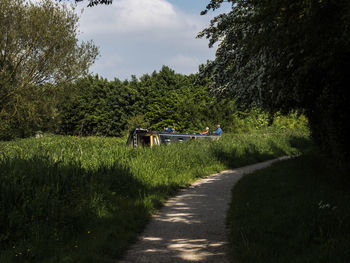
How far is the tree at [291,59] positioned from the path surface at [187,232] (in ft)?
9.58

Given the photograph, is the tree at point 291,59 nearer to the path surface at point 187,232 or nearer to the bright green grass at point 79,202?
the path surface at point 187,232

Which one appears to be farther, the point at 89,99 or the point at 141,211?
the point at 89,99

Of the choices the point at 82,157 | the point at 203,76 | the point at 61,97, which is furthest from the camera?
the point at 61,97

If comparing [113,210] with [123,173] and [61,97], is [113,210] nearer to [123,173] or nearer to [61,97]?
[123,173]

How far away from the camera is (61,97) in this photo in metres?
28.2

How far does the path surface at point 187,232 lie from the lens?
5391mm

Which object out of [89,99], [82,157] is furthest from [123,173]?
[89,99]

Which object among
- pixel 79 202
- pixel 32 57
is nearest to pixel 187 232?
pixel 79 202

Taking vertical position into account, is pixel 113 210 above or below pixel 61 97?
below

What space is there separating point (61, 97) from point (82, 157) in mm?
18175

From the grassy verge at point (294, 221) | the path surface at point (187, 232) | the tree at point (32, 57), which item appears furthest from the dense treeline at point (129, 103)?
the grassy verge at point (294, 221)

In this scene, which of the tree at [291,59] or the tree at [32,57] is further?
the tree at [32,57]

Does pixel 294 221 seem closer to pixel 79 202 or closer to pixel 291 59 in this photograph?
pixel 291 59

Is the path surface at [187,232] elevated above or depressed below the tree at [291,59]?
below
